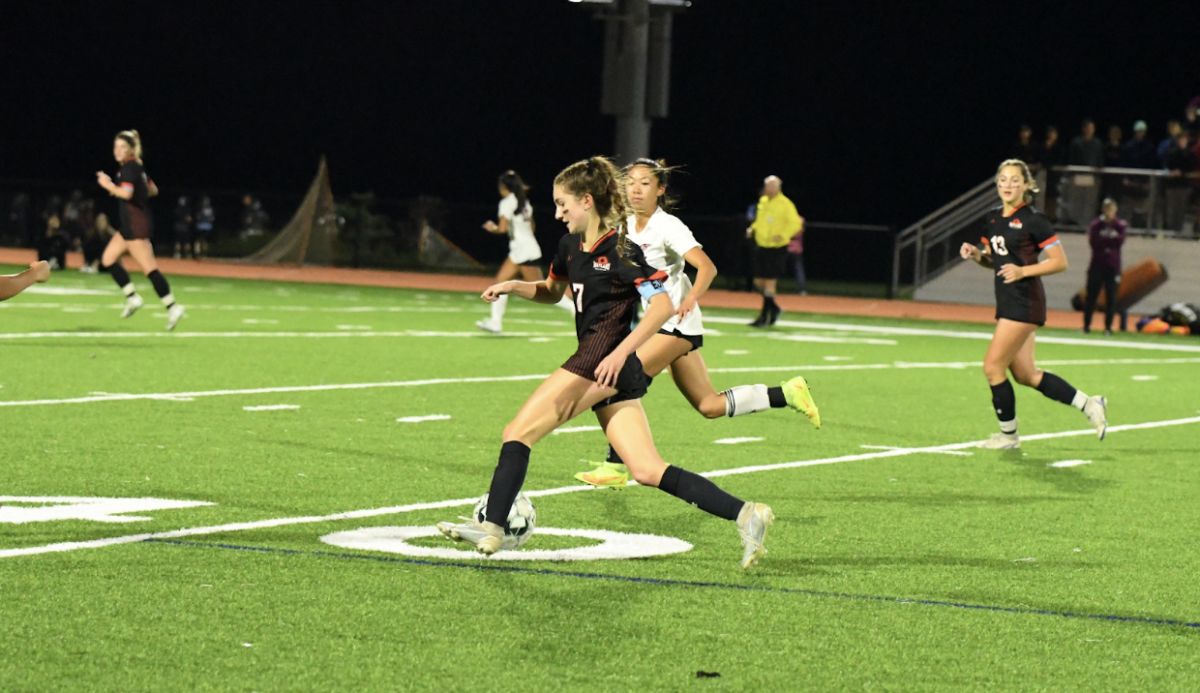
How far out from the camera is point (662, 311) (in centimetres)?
680

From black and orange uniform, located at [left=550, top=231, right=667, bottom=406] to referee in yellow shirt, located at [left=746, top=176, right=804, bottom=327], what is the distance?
54.8ft

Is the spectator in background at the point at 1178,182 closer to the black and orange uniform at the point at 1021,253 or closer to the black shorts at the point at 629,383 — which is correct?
the black and orange uniform at the point at 1021,253

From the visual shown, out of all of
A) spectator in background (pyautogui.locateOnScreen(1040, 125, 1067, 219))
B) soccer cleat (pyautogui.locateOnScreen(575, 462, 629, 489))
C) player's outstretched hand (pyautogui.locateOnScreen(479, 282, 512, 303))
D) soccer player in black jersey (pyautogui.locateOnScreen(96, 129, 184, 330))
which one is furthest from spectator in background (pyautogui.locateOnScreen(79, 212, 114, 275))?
player's outstretched hand (pyautogui.locateOnScreen(479, 282, 512, 303))

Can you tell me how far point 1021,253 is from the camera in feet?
37.2

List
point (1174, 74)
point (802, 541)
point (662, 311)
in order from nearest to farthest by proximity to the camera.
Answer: point (662, 311) < point (802, 541) < point (1174, 74)

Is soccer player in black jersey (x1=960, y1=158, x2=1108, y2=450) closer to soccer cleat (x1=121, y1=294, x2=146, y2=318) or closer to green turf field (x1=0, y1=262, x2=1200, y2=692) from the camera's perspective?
green turf field (x1=0, y1=262, x2=1200, y2=692)

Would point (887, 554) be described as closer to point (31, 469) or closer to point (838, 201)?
point (31, 469)

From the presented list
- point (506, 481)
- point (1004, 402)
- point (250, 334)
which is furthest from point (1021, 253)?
point (250, 334)

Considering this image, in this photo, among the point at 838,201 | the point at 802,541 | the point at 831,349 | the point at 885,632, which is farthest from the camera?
the point at 838,201

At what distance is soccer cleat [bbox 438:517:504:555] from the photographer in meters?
6.76

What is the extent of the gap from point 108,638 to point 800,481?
491 centimetres

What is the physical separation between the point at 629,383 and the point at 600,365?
0.25 m

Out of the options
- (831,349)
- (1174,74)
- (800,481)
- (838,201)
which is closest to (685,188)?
(838,201)

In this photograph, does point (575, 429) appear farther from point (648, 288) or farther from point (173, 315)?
point (173, 315)
